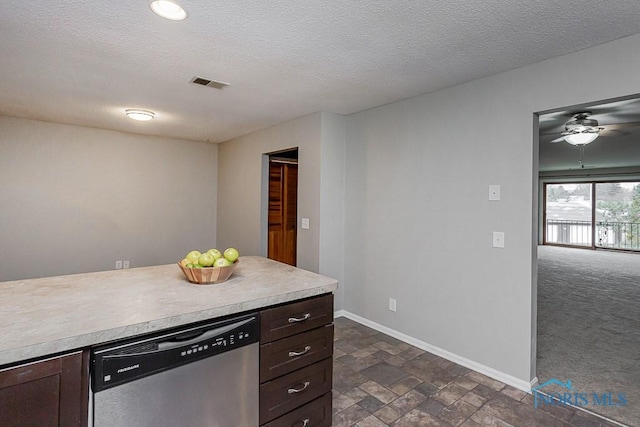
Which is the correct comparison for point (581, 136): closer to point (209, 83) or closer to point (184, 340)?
point (209, 83)

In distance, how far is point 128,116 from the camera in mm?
4020

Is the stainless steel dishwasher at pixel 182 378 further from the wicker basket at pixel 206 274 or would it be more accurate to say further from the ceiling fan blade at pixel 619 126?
the ceiling fan blade at pixel 619 126

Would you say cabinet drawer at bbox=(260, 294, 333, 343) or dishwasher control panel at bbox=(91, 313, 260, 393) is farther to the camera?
cabinet drawer at bbox=(260, 294, 333, 343)

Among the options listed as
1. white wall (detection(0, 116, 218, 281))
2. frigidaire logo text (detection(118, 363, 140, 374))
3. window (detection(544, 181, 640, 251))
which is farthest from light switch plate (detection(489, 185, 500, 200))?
window (detection(544, 181, 640, 251))

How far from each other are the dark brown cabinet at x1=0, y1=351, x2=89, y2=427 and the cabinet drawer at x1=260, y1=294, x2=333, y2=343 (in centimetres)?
71

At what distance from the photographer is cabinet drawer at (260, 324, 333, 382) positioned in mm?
1599

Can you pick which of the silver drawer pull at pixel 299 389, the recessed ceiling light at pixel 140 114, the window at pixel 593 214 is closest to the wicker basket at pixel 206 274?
the silver drawer pull at pixel 299 389

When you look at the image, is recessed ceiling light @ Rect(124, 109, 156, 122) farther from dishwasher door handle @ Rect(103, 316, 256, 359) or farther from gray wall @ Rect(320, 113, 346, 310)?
dishwasher door handle @ Rect(103, 316, 256, 359)

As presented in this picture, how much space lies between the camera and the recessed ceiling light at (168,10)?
5.66ft

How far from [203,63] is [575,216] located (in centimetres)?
1214

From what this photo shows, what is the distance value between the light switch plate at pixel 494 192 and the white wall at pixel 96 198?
15.0 ft

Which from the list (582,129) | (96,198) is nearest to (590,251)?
(582,129)

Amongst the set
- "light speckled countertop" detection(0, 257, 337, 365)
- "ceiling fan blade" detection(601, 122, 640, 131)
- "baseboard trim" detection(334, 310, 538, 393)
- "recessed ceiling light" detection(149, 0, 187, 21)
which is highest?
"ceiling fan blade" detection(601, 122, 640, 131)

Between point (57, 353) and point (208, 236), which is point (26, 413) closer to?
point (57, 353)
